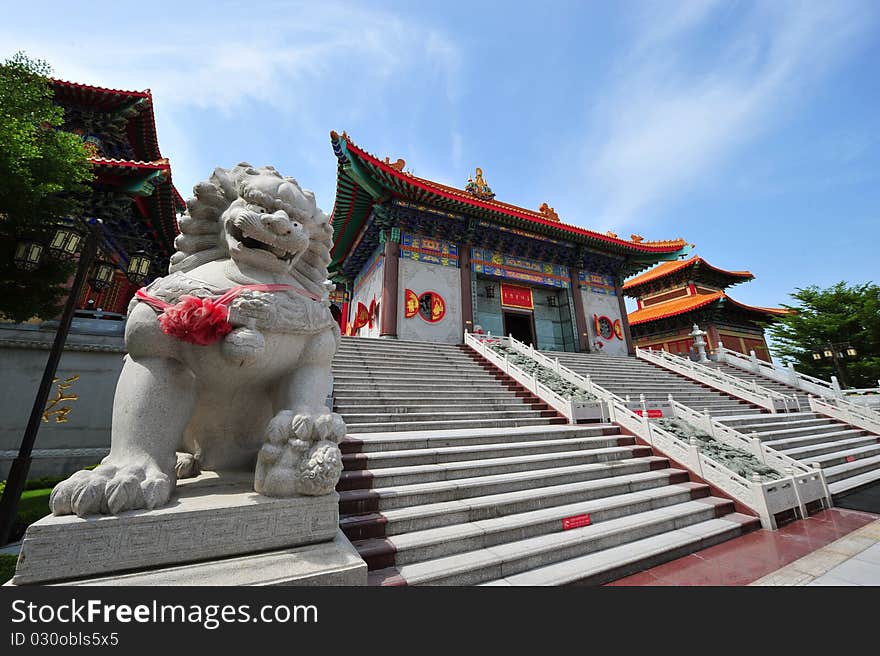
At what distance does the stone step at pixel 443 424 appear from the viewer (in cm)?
485

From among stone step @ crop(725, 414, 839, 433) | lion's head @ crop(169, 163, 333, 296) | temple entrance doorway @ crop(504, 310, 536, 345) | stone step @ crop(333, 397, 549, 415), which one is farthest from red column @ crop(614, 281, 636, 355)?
Result: lion's head @ crop(169, 163, 333, 296)

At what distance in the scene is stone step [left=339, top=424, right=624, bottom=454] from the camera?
3912 mm

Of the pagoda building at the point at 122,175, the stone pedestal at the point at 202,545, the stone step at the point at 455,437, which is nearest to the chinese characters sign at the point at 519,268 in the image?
the stone step at the point at 455,437

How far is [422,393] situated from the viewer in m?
6.39

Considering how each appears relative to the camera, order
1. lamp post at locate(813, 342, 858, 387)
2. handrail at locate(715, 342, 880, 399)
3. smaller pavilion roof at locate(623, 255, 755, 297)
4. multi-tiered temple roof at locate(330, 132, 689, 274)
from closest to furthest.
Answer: handrail at locate(715, 342, 880, 399) < multi-tiered temple roof at locate(330, 132, 689, 274) < lamp post at locate(813, 342, 858, 387) < smaller pavilion roof at locate(623, 255, 755, 297)

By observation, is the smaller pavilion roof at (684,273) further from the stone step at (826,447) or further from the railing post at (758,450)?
the railing post at (758,450)

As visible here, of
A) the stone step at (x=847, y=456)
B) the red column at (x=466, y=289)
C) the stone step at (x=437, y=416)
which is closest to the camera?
the stone step at (x=437, y=416)

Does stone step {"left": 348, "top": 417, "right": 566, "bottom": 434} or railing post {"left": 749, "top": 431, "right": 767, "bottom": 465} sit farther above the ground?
stone step {"left": 348, "top": 417, "right": 566, "bottom": 434}

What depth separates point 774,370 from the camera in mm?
12289

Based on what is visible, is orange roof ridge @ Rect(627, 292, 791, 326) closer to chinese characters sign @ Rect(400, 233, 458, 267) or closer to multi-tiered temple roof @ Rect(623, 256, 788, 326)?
multi-tiered temple roof @ Rect(623, 256, 788, 326)

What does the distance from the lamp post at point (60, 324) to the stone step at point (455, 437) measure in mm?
3403

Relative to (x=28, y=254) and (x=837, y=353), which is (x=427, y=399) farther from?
(x=837, y=353)

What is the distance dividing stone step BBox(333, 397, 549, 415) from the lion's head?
132 inches
